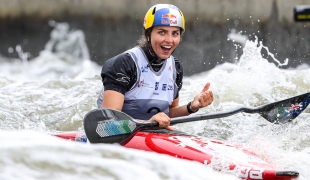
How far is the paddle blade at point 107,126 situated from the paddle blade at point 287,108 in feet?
4.87

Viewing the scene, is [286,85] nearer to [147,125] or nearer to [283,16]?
[283,16]

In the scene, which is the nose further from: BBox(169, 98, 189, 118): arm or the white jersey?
BBox(169, 98, 189, 118): arm

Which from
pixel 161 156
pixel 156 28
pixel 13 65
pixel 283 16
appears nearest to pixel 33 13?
pixel 13 65

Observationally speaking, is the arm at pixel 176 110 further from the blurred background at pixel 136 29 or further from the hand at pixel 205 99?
the blurred background at pixel 136 29

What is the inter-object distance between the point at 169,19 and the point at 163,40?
16 cm

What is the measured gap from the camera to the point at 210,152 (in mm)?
4707

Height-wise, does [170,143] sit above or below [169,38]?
below

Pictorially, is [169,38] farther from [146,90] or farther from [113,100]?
[113,100]

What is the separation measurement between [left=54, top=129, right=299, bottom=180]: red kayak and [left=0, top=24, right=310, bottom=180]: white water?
10 centimetres

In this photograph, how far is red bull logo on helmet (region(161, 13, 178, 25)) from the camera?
17.2 ft

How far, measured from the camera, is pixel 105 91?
5129mm

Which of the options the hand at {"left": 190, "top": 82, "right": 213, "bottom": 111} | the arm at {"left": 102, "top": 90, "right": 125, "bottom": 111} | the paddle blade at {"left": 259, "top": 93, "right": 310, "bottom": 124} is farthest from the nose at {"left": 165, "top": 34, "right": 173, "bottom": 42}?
the paddle blade at {"left": 259, "top": 93, "right": 310, "bottom": 124}

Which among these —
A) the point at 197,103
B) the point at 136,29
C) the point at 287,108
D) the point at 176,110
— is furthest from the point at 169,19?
the point at 136,29

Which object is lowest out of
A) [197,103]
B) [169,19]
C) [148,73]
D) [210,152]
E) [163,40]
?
[210,152]
